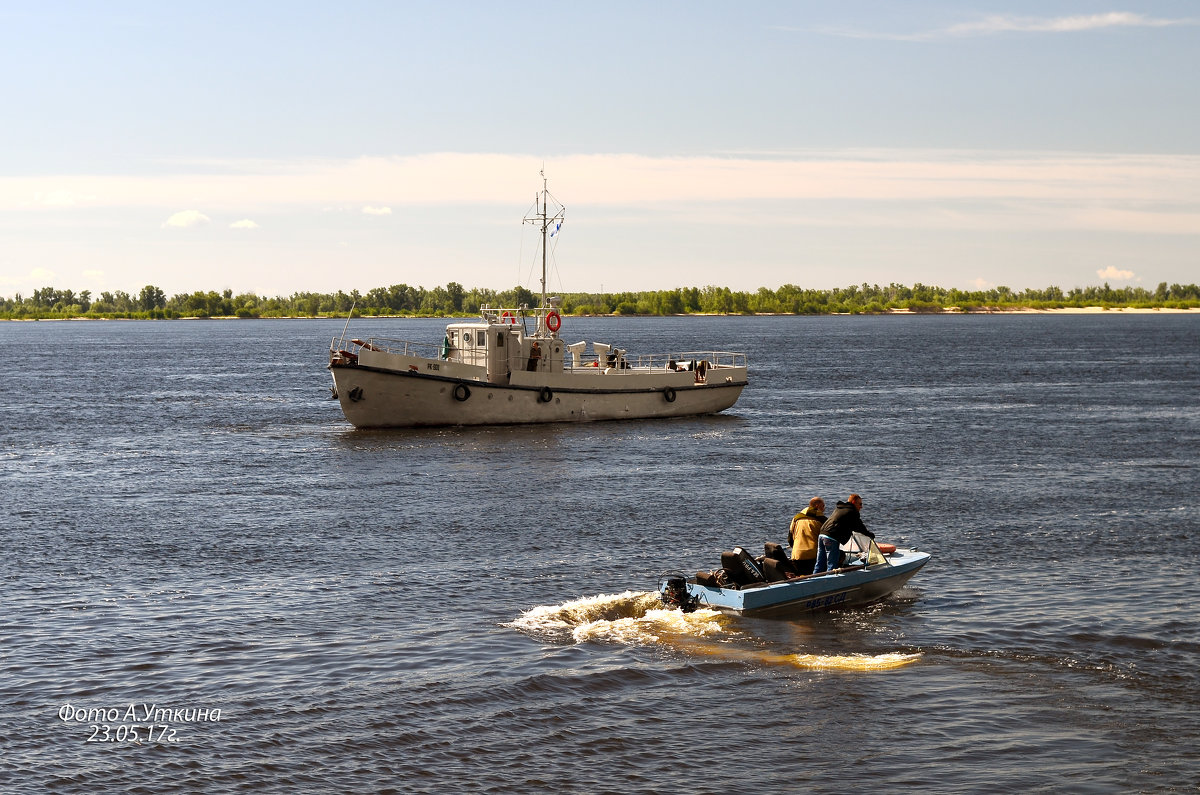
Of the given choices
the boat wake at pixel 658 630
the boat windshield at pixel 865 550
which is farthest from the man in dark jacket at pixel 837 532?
the boat wake at pixel 658 630

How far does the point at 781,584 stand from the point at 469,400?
29.2m

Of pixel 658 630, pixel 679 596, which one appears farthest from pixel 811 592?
pixel 658 630

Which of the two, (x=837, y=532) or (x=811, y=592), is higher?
(x=837, y=532)

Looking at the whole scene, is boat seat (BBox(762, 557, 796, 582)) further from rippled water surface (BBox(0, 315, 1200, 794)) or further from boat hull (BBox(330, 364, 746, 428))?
boat hull (BBox(330, 364, 746, 428))

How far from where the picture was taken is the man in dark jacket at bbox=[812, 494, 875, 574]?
20984 mm

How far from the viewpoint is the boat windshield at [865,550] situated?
21.6 metres

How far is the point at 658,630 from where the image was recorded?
20.0 metres

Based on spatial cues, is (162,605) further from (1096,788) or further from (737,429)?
(737,429)

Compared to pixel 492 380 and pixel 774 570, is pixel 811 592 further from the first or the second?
pixel 492 380

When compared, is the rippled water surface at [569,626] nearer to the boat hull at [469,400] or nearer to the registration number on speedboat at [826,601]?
the registration number on speedboat at [826,601]

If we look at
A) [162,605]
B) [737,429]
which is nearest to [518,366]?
[737,429]

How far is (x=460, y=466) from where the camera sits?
3916 cm

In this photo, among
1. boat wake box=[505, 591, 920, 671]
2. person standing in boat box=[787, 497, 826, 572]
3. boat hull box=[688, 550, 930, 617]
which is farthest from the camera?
person standing in boat box=[787, 497, 826, 572]

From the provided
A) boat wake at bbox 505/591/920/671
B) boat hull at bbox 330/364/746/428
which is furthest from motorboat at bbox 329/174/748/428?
boat wake at bbox 505/591/920/671
